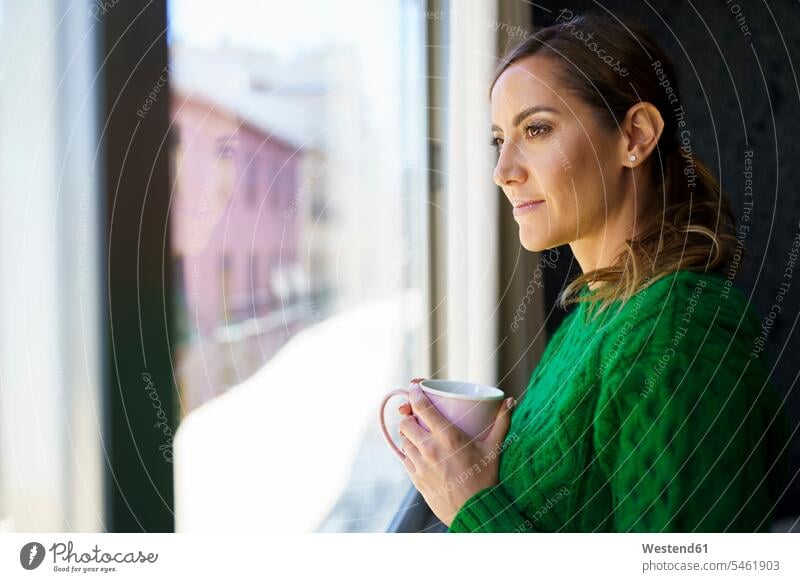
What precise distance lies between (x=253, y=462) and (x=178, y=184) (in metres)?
0.22

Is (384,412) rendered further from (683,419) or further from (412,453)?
(683,419)

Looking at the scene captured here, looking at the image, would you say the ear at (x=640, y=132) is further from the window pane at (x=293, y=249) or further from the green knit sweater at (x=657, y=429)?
the window pane at (x=293, y=249)

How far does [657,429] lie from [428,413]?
138mm

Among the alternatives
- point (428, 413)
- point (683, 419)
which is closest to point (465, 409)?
point (428, 413)

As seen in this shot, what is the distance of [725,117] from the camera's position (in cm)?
68

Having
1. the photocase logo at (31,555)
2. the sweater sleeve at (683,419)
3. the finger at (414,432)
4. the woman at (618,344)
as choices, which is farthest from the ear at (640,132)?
the photocase logo at (31,555)

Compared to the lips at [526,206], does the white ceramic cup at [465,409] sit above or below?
below

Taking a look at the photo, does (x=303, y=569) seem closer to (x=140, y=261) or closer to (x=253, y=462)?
(x=253, y=462)

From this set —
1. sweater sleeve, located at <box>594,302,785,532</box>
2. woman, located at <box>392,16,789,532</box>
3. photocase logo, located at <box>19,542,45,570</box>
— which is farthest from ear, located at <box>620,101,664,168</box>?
photocase logo, located at <box>19,542,45,570</box>

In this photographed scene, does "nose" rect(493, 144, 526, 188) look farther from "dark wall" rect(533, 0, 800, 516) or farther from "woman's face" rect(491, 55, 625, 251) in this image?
"dark wall" rect(533, 0, 800, 516)

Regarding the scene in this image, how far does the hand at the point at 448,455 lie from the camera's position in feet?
1.31

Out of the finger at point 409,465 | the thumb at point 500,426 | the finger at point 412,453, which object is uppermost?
the thumb at point 500,426

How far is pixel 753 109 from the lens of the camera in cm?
64

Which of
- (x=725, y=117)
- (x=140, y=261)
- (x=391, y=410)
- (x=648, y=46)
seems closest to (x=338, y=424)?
(x=391, y=410)
